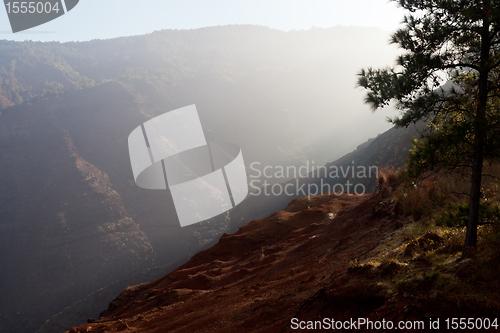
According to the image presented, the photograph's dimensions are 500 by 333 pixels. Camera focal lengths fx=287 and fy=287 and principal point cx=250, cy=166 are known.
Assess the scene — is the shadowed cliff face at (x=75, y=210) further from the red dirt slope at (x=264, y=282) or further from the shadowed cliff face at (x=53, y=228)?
the red dirt slope at (x=264, y=282)

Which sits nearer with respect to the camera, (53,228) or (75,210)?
(53,228)

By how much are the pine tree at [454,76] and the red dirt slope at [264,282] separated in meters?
2.42

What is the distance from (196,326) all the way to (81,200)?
65.0m

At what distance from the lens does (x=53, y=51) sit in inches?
6102

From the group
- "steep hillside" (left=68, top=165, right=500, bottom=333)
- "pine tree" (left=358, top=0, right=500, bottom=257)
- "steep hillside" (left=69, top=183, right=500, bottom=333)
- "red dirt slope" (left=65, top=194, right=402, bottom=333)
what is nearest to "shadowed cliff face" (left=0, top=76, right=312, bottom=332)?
"red dirt slope" (left=65, top=194, right=402, bottom=333)

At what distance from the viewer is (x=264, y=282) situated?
8398 millimetres

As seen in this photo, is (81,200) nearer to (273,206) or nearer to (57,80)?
(273,206)

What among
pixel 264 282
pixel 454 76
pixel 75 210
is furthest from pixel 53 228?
pixel 454 76

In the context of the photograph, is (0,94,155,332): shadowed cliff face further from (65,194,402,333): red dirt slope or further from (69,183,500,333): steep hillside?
(69,183,500,333): steep hillside

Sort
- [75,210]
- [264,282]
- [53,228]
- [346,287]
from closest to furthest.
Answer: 1. [346,287]
2. [264,282]
3. [53,228]
4. [75,210]

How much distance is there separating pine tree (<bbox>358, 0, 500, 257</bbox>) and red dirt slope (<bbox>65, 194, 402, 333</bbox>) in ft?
7.94

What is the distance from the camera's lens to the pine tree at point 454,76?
12.2ft

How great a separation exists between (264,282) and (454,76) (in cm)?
681

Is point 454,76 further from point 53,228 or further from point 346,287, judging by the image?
point 53,228
